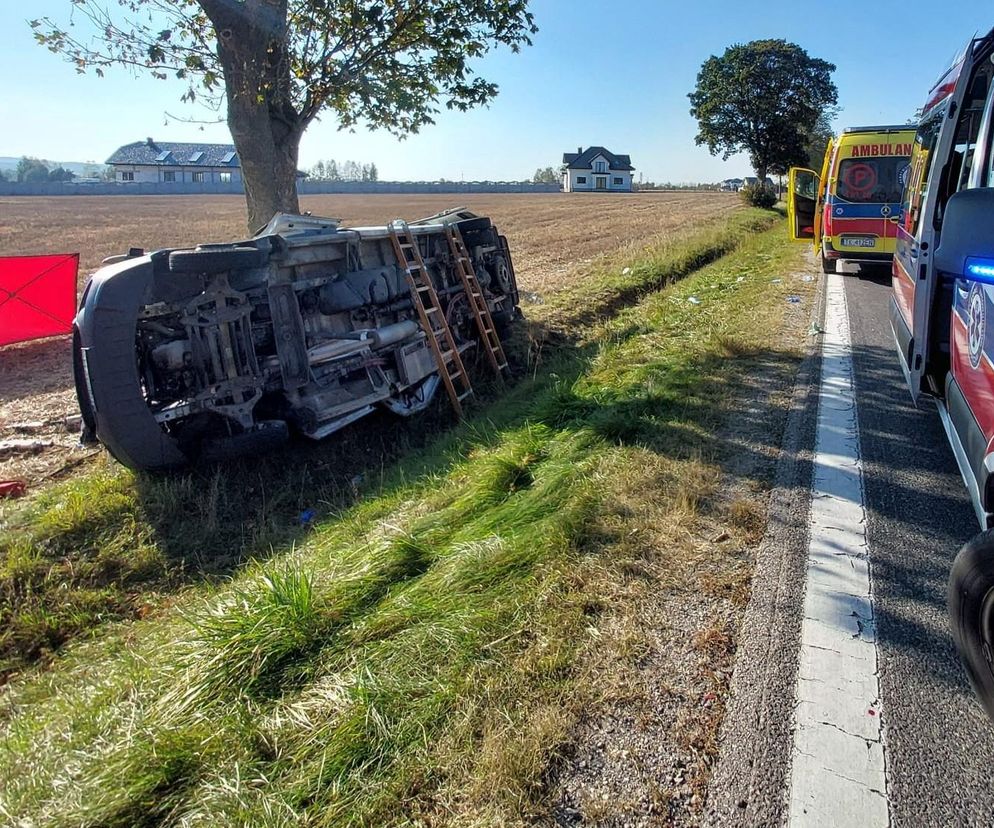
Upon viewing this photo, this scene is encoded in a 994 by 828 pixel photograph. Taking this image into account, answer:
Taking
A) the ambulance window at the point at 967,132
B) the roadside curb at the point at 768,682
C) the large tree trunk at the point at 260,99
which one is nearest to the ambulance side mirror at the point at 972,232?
the ambulance window at the point at 967,132

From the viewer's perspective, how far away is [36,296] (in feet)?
30.7

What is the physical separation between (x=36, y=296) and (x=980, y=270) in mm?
10678

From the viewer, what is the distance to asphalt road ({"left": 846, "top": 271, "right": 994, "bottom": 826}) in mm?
A: 1975

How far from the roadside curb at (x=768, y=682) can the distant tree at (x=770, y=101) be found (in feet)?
123

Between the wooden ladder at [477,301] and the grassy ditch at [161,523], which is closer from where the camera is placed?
the grassy ditch at [161,523]

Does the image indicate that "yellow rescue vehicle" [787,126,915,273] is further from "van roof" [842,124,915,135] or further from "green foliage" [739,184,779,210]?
"green foliage" [739,184,779,210]

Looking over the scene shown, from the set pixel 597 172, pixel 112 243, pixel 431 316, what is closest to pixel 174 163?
pixel 597 172

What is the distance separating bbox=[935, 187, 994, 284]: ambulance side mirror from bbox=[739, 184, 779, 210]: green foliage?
1209 inches

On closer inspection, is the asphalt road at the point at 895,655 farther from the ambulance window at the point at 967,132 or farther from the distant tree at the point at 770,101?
the distant tree at the point at 770,101

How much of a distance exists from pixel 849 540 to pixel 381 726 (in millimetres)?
2427

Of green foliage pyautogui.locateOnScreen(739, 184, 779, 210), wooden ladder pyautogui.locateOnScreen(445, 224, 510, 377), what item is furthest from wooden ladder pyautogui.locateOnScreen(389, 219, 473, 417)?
green foliage pyautogui.locateOnScreen(739, 184, 779, 210)

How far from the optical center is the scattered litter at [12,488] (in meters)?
5.17

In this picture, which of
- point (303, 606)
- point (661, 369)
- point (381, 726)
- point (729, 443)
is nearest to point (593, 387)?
point (661, 369)

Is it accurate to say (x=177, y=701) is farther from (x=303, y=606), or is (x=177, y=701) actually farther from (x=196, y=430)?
(x=196, y=430)
